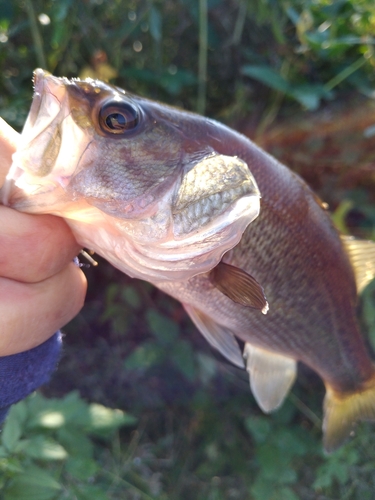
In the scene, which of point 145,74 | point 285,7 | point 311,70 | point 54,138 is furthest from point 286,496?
point 285,7

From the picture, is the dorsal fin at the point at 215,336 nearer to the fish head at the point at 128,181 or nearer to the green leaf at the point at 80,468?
the fish head at the point at 128,181

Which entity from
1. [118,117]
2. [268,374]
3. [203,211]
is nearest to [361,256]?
[268,374]

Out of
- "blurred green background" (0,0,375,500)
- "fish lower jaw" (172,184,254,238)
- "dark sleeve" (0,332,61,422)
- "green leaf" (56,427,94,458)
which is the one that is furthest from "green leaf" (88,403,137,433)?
"fish lower jaw" (172,184,254,238)

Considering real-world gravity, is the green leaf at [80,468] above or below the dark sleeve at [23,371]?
below

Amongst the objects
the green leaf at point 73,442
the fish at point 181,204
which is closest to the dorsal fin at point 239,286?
the fish at point 181,204

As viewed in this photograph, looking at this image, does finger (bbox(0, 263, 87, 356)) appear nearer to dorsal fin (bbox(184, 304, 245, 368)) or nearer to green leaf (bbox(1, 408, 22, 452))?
dorsal fin (bbox(184, 304, 245, 368))

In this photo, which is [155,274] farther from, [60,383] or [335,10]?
[335,10]

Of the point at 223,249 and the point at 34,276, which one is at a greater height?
the point at 223,249

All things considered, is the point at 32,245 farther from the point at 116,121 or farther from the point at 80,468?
the point at 80,468
